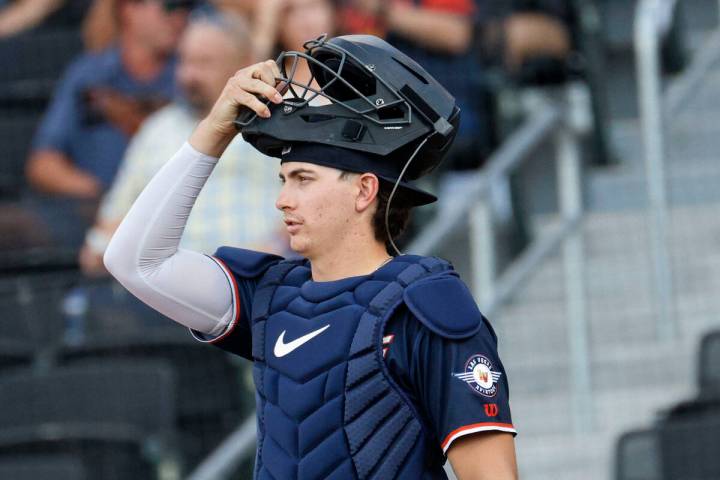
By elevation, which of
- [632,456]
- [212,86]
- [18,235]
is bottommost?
[632,456]

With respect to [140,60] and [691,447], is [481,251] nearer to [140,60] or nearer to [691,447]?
[691,447]

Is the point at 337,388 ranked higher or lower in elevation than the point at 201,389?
higher

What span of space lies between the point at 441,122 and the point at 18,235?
4301 millimetres

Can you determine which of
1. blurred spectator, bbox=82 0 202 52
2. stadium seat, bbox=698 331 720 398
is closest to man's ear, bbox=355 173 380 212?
stadium seat, bbox=698 331 720 398

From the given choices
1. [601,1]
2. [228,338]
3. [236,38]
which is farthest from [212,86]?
[228,338]

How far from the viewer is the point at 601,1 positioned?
24.6 feet

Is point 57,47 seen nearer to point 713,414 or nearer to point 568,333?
point 568,333

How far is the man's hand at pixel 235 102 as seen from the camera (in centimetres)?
252

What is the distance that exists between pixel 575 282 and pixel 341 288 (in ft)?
10.5

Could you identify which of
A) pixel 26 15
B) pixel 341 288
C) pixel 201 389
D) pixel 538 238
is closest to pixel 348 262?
pixel 341 288

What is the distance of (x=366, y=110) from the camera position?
251 cm

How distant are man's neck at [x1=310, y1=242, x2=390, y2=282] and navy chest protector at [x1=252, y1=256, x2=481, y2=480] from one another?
2 cm

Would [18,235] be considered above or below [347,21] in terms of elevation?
below

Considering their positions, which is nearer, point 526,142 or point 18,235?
point 526,142
